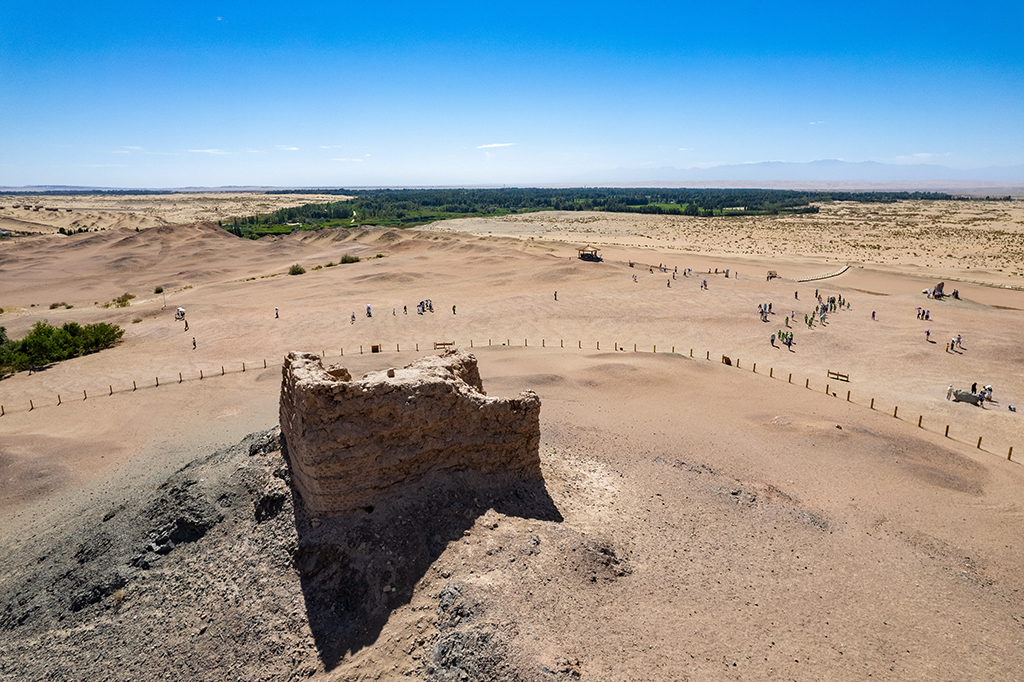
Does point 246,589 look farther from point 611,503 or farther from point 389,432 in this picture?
point 611,503

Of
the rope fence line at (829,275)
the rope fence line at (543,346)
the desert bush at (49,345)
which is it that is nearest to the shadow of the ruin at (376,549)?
the rope fence line at (543,346)

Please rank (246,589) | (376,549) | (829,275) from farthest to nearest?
(829,275) → (376,549) → (246,589)

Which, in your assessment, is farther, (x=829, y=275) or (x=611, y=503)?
(x=829, y=275)

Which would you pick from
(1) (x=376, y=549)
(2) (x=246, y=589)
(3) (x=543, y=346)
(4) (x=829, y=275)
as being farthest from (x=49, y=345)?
(4) (x=829, y=275)

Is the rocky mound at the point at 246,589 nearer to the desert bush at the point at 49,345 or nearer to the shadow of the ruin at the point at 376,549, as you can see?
the shadow of the ruin at the point at 376,549

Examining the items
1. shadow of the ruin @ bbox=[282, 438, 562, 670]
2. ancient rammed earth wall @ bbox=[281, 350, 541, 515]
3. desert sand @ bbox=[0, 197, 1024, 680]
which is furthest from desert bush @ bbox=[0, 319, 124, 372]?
shadow of the ruin @ bbox=[282, 438, 562, 670]

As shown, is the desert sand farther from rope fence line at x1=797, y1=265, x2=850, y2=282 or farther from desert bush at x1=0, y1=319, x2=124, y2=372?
rope fence line at x1=797, y1=265, x2=850, y2=282
